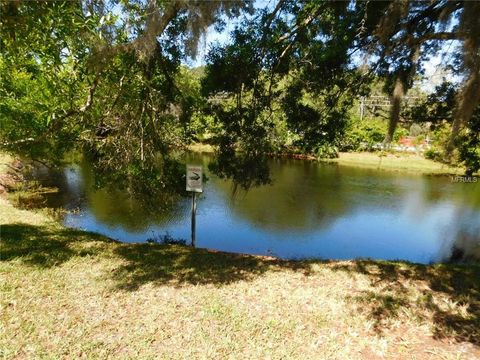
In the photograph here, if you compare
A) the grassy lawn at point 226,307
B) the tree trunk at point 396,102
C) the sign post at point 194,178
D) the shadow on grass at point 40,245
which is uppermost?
the tree trunk at point 396,102

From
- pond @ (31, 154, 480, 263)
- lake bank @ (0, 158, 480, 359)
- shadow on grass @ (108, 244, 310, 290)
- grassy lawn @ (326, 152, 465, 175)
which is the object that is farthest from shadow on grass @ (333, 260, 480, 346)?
grassy lawn @ (326, 152, 465, 175)

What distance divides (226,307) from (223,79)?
3.68m

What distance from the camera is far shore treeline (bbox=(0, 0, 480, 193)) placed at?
4.39 metres

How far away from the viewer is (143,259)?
5.67 meters

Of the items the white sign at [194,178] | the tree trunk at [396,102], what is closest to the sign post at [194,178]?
the white sign at [194,178]

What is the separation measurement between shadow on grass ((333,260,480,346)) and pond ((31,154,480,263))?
9.38ft

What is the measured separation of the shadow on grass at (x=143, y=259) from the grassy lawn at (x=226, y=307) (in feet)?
0.09

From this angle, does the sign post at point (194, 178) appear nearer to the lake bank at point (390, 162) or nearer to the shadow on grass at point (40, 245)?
the shadow on grass at point (40, 245)

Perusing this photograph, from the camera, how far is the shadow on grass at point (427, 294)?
3.77m

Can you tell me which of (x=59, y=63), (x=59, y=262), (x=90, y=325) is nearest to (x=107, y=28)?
(x=59, y=63)

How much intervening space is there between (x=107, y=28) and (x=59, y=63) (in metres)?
0.91

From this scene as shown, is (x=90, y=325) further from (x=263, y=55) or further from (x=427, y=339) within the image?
(x=263, y=55)

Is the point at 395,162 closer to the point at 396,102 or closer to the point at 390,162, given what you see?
the point at 390,162

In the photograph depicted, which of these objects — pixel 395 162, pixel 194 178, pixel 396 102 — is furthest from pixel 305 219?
pixel 395 162
